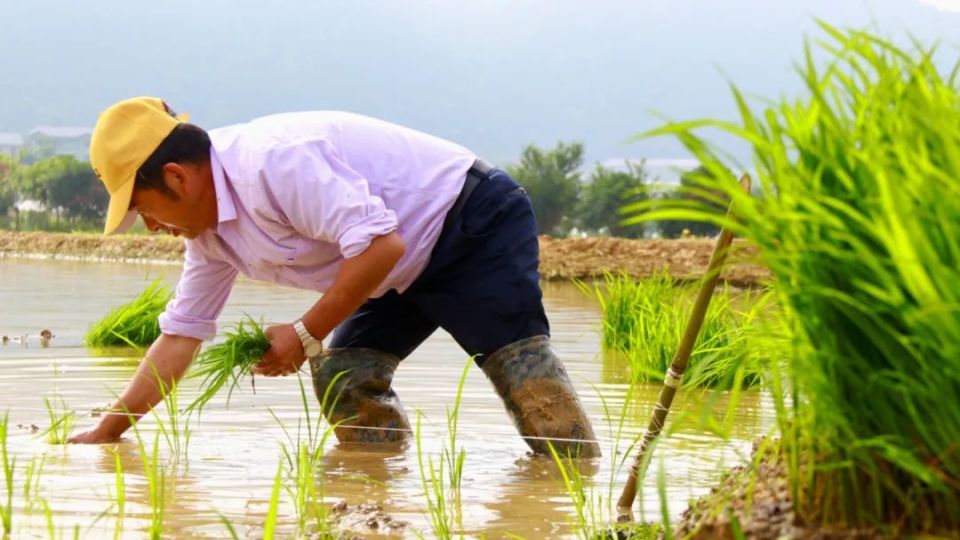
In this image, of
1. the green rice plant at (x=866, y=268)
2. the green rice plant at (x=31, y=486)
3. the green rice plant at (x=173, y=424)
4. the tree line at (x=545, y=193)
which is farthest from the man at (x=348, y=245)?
the tree line at (x=545, y=193)

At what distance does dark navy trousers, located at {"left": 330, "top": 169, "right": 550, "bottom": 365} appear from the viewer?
4.26 metres

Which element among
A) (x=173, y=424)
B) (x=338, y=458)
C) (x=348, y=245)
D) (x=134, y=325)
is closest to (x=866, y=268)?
(x=348, y=245)

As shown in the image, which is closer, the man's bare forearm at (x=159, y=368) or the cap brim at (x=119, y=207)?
the cap brim at (x=119, y=207)

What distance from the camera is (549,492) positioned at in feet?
12.5

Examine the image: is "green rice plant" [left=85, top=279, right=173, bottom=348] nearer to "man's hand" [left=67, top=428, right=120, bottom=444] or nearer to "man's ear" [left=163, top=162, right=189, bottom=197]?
"man's hand" [left=67, top=428, right=120, bottom=444]

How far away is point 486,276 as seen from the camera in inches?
169


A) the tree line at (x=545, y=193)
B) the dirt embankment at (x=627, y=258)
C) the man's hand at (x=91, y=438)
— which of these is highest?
the man's hand at (x=91, y=438)

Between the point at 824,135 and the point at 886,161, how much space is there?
0.37 ft

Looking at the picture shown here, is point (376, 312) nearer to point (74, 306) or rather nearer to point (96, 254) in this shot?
point (74, 306)

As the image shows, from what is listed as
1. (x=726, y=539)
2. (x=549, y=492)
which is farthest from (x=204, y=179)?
(x=726, y=539)

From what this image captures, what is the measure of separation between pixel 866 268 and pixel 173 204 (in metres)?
2.39

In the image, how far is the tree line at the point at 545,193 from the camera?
40219mm

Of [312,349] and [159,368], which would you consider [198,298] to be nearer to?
[159,368]

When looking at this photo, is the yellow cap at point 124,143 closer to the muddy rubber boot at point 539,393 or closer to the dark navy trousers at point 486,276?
the dark navy trousers at point 486,276
